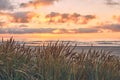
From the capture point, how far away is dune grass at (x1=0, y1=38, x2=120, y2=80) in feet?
40.7

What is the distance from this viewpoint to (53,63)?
1259 cm

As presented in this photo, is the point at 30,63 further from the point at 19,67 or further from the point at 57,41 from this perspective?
the point at 57,41

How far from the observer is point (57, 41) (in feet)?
46.0

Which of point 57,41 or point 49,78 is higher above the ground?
point 57,41

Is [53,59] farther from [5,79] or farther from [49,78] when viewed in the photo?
[5,79]

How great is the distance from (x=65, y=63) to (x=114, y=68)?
1.56 meters

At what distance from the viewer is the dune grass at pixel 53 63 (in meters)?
12.4

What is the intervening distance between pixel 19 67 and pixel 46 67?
77cm

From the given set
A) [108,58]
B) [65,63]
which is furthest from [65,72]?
[108,58]

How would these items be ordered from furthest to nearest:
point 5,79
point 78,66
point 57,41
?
point 57,41 < point 78,66 < point 5,79

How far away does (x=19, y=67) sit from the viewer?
1252cm

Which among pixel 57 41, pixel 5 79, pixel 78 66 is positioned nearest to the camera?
pixel 5 79

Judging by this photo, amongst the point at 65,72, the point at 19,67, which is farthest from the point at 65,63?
the point at 19,67

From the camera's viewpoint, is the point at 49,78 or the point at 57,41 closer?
the point at 49,78
